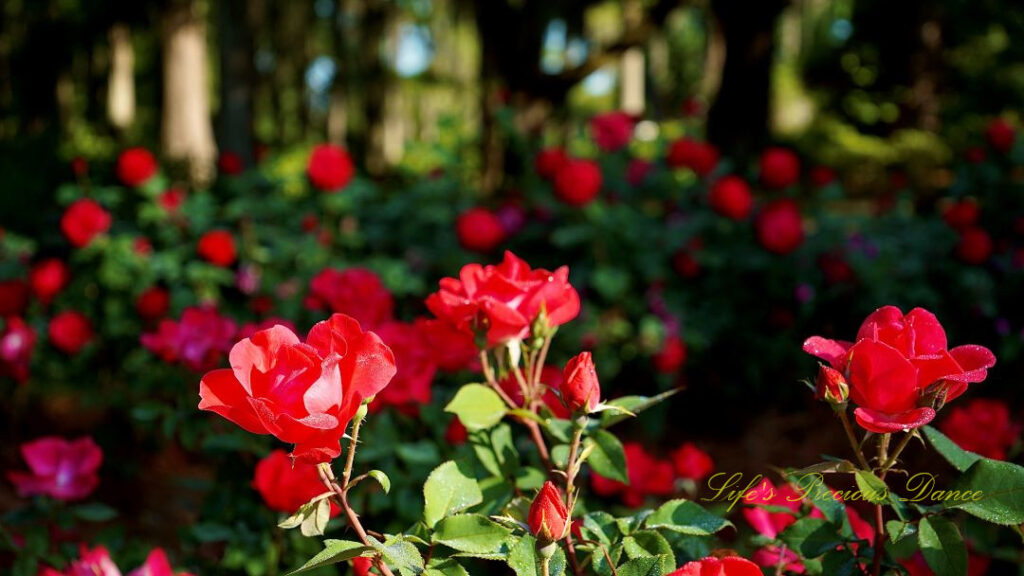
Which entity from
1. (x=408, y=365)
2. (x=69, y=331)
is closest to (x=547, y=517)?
(x=408, y=365)

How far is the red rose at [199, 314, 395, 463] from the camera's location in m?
0.82

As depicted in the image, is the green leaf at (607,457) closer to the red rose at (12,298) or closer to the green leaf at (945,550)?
the green leaf at (945,550)

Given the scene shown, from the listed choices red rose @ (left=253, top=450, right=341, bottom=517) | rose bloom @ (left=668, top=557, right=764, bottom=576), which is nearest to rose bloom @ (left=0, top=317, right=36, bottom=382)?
red rose @ (left=253, top=450, right=341, bottom=517)

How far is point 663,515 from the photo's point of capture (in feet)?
3.46

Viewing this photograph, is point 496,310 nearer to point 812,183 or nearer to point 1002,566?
point 1002,566

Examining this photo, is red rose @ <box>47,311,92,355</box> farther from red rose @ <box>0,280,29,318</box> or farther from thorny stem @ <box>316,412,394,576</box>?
thorny stem @ <box>316,412,394,576</box>

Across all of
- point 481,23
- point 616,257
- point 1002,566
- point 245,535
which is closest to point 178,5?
point 481,23

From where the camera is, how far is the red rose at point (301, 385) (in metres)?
0.82

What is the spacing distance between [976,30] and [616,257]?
2034 millimetres

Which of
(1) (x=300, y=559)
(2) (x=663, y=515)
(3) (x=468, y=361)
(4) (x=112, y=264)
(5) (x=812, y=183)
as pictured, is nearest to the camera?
(2) (x=663, y=515)

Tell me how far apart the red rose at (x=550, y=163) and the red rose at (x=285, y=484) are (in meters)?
2.45

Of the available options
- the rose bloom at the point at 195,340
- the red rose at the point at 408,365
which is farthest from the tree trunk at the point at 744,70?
the red rose at the point at 408,365

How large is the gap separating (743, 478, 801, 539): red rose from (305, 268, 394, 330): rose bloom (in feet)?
2.71

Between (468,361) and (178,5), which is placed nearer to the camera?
(468,361)
